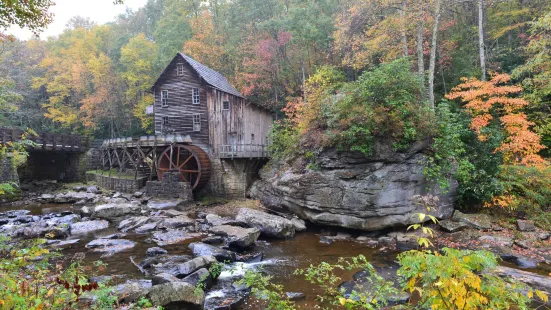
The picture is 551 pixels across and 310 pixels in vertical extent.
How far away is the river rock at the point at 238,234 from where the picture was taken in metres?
8.95

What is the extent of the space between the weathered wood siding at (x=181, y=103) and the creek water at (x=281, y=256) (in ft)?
30.2

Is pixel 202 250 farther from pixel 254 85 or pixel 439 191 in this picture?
pixel 254 85

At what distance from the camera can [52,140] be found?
2203 cm

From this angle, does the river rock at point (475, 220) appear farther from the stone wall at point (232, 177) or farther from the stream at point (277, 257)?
the stone wall at point (232, 177)

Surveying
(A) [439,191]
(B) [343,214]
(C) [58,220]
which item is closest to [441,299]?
(B) [343,214]

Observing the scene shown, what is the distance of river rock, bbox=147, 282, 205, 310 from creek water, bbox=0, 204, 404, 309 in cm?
106

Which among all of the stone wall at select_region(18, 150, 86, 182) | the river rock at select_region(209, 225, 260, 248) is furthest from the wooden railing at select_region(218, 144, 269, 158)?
the stone wall at select_region(18, 150, 86, 182)

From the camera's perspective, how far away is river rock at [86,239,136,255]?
8.90 m

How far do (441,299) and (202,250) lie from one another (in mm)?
7383

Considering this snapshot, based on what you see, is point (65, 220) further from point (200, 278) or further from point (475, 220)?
point (475, 220)

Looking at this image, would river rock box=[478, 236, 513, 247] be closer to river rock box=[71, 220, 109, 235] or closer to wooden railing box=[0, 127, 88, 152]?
river rock box=[71, 220, 109, 235]

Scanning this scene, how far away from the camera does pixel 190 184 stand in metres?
16.8

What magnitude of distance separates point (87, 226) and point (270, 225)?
719 cm

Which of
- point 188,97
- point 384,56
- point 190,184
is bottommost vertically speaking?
point 190,184
